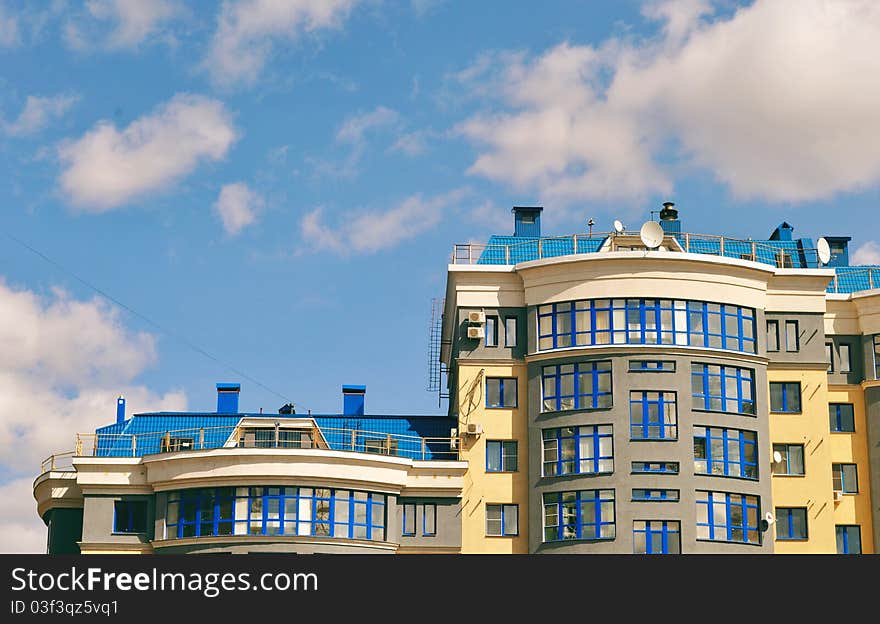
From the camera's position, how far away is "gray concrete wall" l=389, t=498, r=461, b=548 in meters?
59.3

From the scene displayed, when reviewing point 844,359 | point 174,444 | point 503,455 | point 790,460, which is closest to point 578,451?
point 503,455

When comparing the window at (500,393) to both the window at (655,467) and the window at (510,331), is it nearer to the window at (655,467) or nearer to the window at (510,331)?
the window at (510,331)

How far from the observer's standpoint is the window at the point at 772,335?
208 feet

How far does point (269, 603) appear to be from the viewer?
3469cm

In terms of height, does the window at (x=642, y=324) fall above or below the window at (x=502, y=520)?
above

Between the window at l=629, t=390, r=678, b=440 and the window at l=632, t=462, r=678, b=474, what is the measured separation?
100 cm

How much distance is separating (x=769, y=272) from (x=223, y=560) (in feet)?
112

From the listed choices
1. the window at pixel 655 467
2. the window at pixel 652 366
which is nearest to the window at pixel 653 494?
the window at pixel 655 467

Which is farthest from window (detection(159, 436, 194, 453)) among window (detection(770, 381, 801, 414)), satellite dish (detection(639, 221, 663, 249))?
window (detection(770, 381, 801, 414))

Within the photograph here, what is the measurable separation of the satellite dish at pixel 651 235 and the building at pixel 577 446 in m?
0.56

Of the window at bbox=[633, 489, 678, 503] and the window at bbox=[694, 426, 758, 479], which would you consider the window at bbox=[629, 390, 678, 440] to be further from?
the window at bbox=[633, 489, 678, 503]

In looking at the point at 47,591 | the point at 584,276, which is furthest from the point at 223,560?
the point at 584,276

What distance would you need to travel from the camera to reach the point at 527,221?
68812 millimetres

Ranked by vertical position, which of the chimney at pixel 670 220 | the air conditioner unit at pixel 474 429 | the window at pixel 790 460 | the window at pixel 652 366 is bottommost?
the window at pixel 790 460
